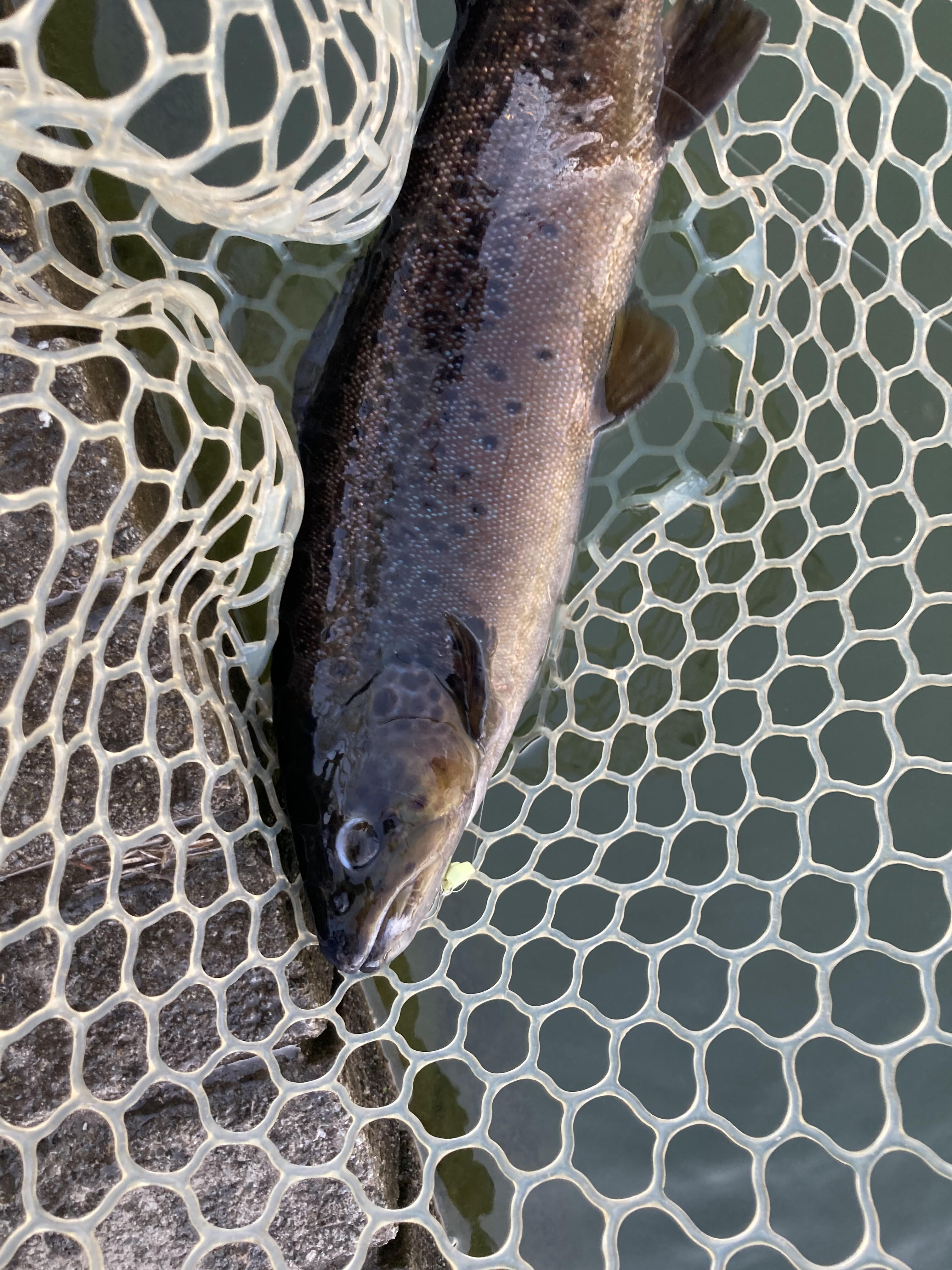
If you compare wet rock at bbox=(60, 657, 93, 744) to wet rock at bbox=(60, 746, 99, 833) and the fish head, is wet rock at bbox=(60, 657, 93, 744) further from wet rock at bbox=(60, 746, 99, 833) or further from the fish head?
the fish head

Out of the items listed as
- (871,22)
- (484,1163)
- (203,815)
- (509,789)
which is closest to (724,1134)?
(484,1163)

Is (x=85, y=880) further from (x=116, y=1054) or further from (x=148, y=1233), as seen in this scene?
(x=148, y=1233)

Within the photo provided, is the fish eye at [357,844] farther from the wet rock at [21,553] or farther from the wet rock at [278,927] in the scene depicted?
the wet rock at [21,553]

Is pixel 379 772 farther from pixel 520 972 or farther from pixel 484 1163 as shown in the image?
pixel 484 1163

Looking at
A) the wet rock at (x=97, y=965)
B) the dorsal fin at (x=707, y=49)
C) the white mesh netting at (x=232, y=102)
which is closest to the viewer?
the white mesh netting at (x=232, y=102)

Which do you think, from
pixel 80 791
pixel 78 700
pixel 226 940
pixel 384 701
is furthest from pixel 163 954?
pixel 384 701

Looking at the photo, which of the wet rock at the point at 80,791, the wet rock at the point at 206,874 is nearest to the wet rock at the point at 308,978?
the wet rock at the point at 206,874

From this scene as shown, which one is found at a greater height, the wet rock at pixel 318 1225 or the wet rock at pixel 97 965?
the wet rock at pixel 97 965
